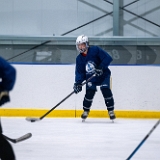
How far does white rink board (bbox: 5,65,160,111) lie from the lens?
6.48 meters

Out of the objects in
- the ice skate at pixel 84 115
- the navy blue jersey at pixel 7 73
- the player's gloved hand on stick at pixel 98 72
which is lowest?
the ice skate at pixel 84 115

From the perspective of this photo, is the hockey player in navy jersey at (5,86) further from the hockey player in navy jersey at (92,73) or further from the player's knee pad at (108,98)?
the player's knee pad at (108,98)

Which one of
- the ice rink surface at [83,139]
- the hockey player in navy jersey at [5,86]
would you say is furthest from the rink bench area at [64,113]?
the hockey player in navy jersey at [5,86]

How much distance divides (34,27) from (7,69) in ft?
20.7

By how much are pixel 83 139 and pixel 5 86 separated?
196 centimetres

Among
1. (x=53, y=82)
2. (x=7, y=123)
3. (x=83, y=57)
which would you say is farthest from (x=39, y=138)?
(x=53, y=82)

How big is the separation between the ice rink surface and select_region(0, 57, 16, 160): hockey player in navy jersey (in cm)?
82

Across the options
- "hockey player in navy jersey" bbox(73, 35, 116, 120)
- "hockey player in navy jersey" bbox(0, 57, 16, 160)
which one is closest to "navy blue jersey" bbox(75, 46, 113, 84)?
"hockey player in navy jersey" bbox(73, 35, 116, 120)

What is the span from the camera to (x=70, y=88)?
6590 mm

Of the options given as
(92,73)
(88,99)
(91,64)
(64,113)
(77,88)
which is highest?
(91,64)

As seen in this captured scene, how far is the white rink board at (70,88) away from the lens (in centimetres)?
648

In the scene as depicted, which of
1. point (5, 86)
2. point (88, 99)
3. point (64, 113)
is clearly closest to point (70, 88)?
point (64, 113)

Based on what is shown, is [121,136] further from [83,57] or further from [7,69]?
[7,69]

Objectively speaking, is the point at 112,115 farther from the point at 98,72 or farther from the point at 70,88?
the point at 70,88
